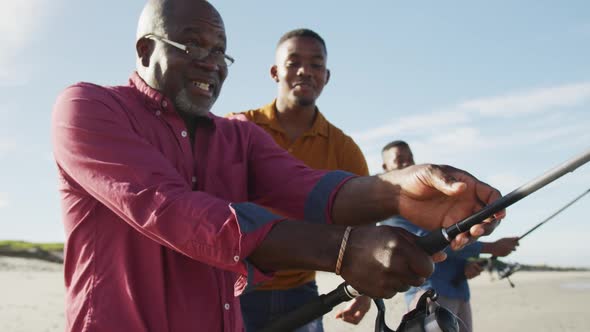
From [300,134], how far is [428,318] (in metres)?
2.91

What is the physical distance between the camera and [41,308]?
14203 millimetres

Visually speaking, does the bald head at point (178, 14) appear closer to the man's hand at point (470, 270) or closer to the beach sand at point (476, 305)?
the man's hand at point (470, 270)

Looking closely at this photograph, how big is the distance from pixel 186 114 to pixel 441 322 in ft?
4.27

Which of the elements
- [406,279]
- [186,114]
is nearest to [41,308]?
[186,114]

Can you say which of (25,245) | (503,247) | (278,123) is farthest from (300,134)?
(25,245)

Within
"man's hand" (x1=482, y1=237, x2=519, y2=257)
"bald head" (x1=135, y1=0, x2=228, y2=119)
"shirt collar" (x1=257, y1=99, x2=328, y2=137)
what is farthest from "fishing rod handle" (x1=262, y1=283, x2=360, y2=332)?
"man's hand" (x1=482, y1=237, x2=519, y2=257)

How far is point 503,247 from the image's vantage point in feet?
22.6

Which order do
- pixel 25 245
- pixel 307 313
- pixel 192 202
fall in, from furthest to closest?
pixel 25 245
pixel 307 313
pixel 192 202

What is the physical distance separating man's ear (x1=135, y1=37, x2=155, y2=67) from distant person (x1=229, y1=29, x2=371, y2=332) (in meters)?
1.98

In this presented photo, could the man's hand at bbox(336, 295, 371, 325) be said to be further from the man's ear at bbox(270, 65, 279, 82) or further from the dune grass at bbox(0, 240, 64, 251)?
the dune grass at bbox(0, 240, 64, 251)

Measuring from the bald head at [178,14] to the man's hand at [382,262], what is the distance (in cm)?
127

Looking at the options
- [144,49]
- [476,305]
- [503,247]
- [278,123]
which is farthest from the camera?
[476,305]

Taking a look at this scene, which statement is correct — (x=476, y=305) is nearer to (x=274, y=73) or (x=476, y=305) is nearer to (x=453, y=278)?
(x=453, y=278)

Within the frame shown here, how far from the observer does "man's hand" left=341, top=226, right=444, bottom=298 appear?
5.97ft
